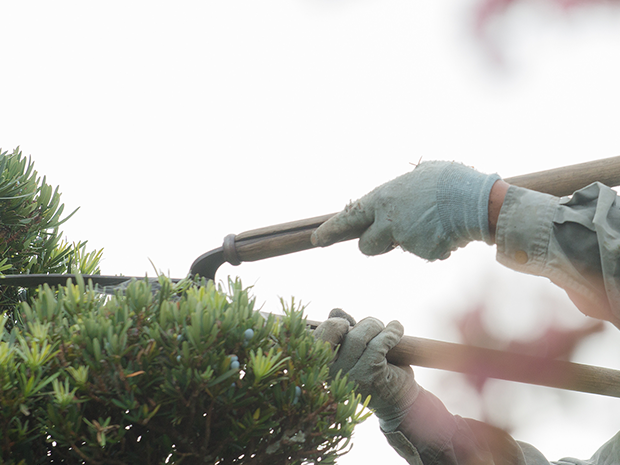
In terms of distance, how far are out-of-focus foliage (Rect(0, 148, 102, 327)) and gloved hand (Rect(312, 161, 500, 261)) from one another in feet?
3.33

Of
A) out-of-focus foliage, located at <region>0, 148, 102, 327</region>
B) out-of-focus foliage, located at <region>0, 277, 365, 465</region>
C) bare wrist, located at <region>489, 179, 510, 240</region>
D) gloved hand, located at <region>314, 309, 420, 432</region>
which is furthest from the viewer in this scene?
out-of-focus foliage, located at <region>0, 148, 102, 327</region>

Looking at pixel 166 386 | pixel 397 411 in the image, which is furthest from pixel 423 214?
pixel 166 386

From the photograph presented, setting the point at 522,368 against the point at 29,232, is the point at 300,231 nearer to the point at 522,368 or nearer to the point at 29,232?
the point at 522,368

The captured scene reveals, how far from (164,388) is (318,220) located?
1.06 meters

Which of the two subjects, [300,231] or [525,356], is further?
[300,231]

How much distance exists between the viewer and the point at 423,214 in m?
1.78

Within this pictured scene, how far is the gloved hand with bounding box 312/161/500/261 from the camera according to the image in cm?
173

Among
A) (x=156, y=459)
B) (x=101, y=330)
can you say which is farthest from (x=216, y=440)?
(x=101, y=330)

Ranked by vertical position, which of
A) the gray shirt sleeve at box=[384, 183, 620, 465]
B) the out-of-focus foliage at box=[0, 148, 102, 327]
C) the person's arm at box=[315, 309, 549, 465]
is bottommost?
the person's arm at box=[315, 309, 549, 465]

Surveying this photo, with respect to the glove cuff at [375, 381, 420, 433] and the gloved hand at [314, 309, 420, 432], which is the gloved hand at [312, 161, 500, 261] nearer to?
the gloved hand at [314, 309, 420, 432]

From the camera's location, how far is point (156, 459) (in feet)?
3.75

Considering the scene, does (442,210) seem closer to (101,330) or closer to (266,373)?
(266,373)

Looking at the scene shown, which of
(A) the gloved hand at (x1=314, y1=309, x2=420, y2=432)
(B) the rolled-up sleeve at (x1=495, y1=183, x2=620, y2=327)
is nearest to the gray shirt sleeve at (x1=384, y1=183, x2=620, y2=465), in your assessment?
(B) the rolled-up sleeve at (x1=495, y1=183, x2=620, y2=327)

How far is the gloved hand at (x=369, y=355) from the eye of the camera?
70.9 inches
